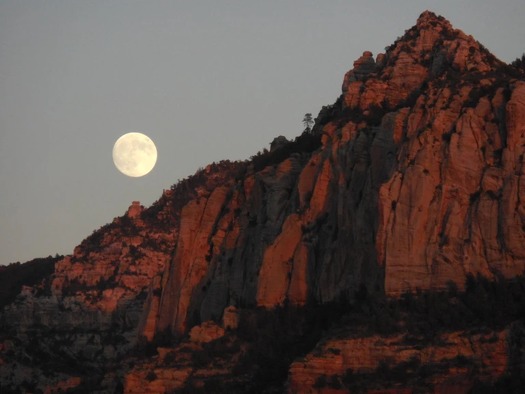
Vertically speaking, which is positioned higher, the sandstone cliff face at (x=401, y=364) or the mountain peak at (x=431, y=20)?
the mountain peak at (x=431, y=20)

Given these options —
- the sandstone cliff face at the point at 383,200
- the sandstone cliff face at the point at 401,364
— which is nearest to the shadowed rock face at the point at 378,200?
the sandstone cliff face at the point at 383,200

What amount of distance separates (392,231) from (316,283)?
1098 centimetres

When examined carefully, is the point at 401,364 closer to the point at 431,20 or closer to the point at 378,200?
the point at 378,200

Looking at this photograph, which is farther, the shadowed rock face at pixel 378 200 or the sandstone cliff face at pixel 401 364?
the shadowed rock face at pixel 378 200

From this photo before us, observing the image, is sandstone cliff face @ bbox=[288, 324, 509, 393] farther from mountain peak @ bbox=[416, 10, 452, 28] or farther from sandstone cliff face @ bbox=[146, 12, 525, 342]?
mountain peak @ bbox=[416, 10, 452, 28]

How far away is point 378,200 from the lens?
300 ft

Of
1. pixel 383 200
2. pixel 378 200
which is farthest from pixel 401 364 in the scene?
pixel 378 200

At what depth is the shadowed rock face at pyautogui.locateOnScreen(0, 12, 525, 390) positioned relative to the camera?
290 feet

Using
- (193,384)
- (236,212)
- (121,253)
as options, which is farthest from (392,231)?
(121,253)

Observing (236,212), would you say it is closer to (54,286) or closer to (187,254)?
(187,254)

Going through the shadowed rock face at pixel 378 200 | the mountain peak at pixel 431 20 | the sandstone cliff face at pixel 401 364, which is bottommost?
the sandstone cliff face at pixel 401 364

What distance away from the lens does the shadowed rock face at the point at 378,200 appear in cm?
8850

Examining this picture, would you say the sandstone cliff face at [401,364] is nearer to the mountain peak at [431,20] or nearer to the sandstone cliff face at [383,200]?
the sandstone cliff face at [383,200]

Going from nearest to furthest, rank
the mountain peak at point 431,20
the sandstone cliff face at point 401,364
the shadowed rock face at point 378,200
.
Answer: the sandstone cliff face at point 401,364, the shadowed rock face at point 378,200, the mountain peak at point 431,20
